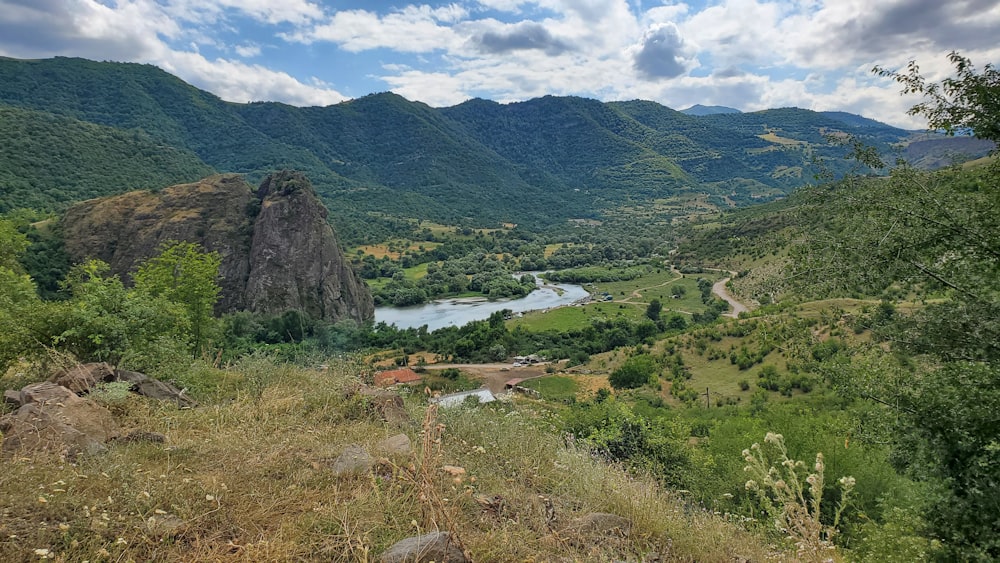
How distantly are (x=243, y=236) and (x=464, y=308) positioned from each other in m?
36.4

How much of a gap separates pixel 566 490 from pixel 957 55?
8.67m

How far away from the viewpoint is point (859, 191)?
770cm

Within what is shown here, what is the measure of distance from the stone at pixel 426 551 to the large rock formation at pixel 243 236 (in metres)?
57.3

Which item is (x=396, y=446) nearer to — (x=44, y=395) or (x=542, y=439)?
(x=542, y=439)

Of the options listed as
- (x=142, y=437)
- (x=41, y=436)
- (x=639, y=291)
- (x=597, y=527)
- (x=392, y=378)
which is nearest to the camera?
(x=597, y=527)

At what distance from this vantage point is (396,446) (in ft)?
15.9

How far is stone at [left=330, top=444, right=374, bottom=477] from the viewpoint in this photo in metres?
4.27

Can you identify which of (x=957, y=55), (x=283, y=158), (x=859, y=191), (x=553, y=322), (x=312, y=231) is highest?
(x=283, y=158)

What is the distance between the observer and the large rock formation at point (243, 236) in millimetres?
52938

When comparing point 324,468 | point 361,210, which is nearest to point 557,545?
point 324,468

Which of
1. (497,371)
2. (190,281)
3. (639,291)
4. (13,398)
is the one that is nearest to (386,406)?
(13,398)

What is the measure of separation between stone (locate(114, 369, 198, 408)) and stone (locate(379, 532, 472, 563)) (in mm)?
4566

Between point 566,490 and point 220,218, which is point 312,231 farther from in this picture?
point 566,490

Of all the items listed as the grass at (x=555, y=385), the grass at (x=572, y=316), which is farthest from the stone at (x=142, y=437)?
the grass at (x=572, y=316)
